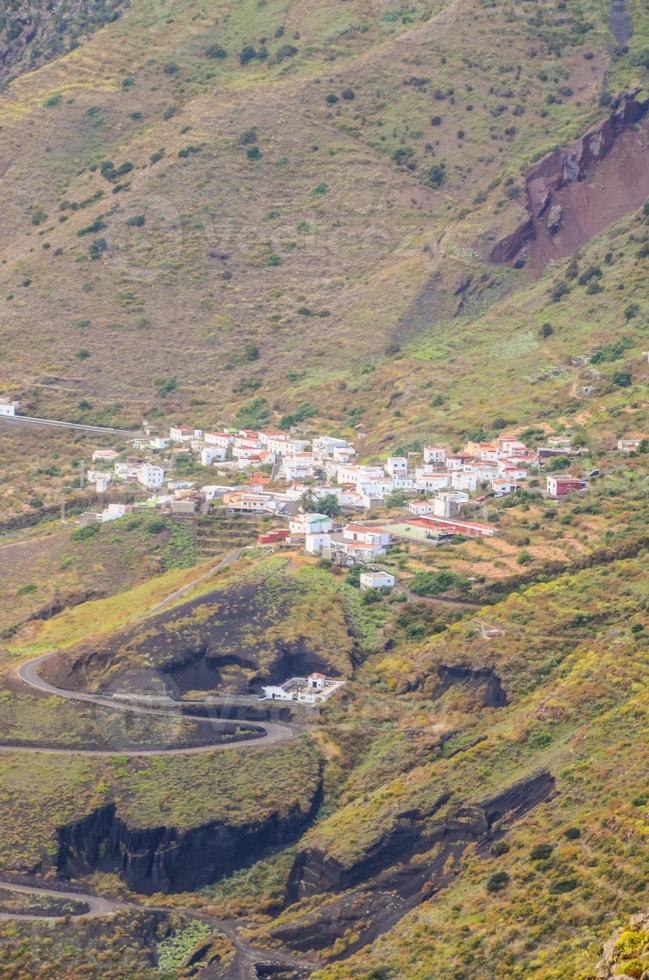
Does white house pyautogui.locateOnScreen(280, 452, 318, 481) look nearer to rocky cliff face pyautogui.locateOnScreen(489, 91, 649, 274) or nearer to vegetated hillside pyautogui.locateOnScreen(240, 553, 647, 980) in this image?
vegetated hillside pyautogui.locateOnScreen(240, 553, 647, 980)

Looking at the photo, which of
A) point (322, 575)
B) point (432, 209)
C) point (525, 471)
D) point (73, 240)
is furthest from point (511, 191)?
point (322, 575)

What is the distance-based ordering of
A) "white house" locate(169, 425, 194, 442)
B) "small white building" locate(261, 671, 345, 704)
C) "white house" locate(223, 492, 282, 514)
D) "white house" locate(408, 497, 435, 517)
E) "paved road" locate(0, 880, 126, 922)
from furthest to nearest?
"white house" locate(169, 425, 194, 442) < "white house" locate(223, 492, 282, 514) < "white house" locate(408, 497, 435, 517) < "small white building" locate(261, 671, 345, 704) < "paved road" locate(0, 880, 126, 922)

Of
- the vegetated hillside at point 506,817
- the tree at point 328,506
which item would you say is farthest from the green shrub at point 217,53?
the vegetated hillside at point 506,817

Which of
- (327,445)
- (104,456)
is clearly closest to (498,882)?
(327,445)

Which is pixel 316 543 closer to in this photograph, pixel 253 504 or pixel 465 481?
pixel 253 504

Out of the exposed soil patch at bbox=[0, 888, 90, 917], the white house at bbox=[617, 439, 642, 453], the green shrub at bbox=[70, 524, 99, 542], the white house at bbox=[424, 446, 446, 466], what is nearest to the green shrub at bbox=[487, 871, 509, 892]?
the exposed soil patch at bbox=[0, 888, 90, 917]

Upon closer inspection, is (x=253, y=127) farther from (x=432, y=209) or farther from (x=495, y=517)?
(x=495, y=517)

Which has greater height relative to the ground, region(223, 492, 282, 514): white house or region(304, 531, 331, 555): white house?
region(304, 531, 331, 555): white house
